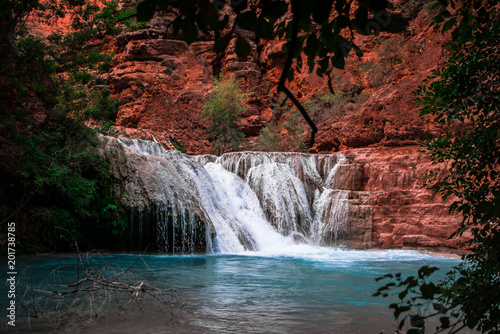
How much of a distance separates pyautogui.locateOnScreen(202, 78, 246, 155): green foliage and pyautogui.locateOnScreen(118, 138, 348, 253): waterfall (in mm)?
5959

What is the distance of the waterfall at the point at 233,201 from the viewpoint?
10930mm

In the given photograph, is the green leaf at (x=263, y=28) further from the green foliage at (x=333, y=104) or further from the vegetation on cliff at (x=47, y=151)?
the green foliage at (x=333, y=104)

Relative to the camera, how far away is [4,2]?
812 centimetres

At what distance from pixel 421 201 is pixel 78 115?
11241 mm

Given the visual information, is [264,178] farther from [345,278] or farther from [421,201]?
[345,278]

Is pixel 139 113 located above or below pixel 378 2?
above

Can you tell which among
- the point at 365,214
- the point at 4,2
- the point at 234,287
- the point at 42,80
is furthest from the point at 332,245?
the point at 4,2

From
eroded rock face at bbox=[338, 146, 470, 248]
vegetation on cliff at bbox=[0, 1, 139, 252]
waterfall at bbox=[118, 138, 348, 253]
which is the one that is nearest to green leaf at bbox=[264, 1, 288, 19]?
vegetation on cliff at bbox=[0, 1, 139, 252]

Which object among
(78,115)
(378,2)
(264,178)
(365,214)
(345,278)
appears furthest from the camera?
(264,178)

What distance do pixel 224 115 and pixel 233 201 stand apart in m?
10.00

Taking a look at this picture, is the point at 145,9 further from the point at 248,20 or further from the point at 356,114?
the point at 356,114

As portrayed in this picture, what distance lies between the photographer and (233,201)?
14102 mm

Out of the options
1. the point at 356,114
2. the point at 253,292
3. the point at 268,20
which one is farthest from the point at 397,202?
the point at 268,20

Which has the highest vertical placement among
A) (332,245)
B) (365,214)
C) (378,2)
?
(378,2)
